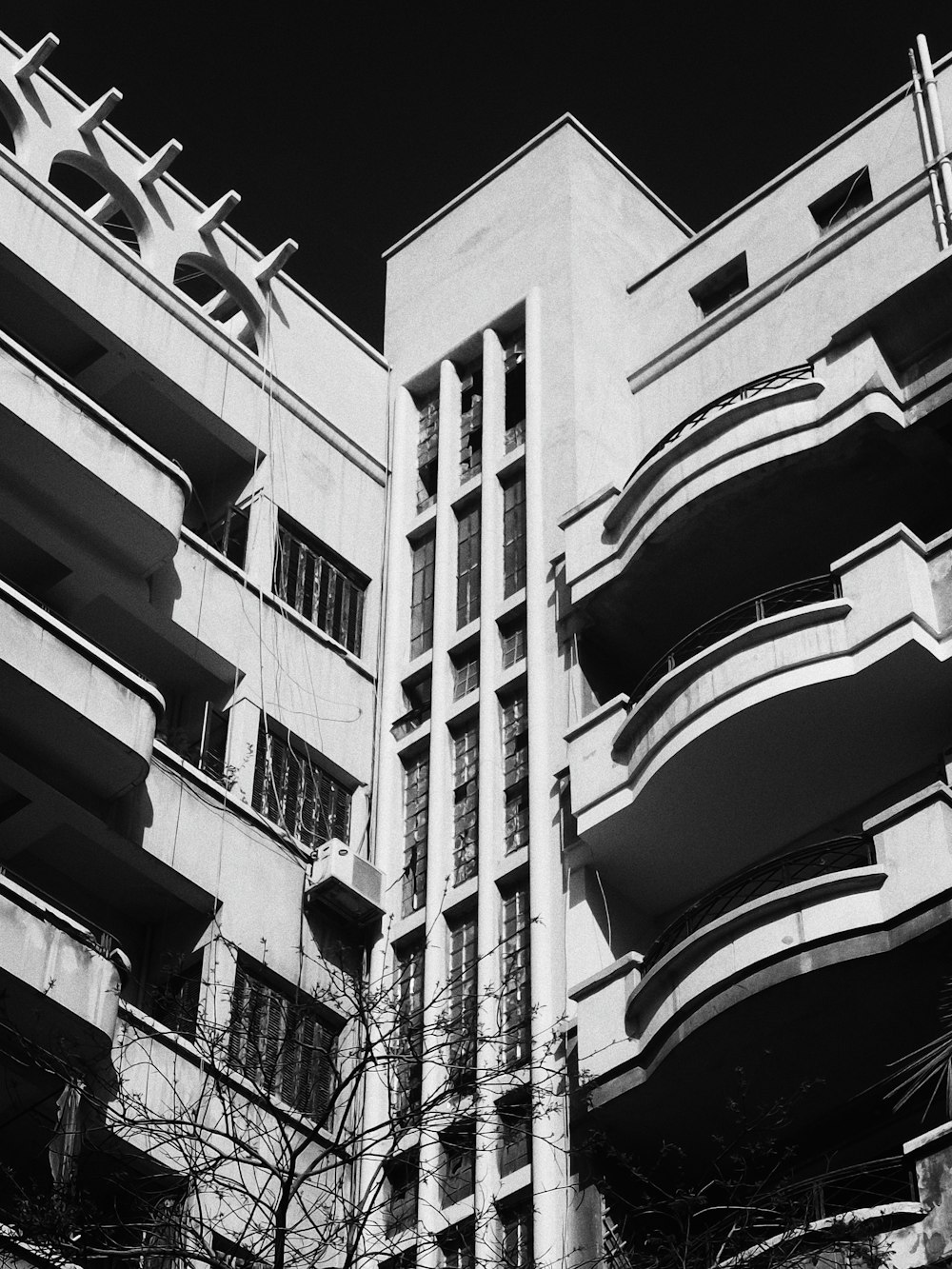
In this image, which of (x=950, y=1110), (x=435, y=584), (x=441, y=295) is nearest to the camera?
(x=950, y=1110)

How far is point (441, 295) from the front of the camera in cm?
3156

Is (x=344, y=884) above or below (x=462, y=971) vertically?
above

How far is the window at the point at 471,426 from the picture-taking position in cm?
2959

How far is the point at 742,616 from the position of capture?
81.0 feet

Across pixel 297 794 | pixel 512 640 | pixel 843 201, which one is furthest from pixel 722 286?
pixel 297 794

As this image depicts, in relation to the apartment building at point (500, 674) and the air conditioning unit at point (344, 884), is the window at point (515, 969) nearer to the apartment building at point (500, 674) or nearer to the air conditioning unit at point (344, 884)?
the apartment building at point (500, 674)

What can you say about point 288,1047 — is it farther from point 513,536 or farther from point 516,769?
point 513,536

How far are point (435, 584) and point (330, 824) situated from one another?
3723 millimetres

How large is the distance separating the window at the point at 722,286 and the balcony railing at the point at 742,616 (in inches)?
240

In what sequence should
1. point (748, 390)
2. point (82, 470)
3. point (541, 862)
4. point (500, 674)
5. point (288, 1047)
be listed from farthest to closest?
point (500, 674), point (748, 390), point (82, 470), point (541, 862), point (288, 1047)

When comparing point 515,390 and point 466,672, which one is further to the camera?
point 515,390

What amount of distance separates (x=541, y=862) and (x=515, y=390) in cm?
867

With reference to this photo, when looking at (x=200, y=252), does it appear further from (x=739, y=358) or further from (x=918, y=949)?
(x=918, y=949)

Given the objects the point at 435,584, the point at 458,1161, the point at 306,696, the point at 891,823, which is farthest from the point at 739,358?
the point at 458,1161
